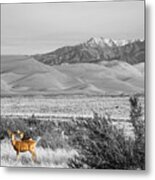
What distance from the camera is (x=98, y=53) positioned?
2629mm

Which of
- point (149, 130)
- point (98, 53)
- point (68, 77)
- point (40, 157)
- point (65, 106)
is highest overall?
point (98, 53)

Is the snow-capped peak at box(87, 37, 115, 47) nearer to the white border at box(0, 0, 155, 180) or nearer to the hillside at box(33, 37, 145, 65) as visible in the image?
the hillside at box(33, 37, 145, 65)

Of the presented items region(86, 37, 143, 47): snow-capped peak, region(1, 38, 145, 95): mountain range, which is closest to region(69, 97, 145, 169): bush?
region(1, 38, 145, 95): mountain range

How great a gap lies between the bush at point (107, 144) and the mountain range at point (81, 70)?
11 centimetres

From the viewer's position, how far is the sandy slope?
8.50 ft

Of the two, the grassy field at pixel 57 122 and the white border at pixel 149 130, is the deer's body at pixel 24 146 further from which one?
the white border at pixel 149 130

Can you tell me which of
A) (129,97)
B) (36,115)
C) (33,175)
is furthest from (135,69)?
(33,175)

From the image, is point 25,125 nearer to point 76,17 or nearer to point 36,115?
point 36,115

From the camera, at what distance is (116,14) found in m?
2.60

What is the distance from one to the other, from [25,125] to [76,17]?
53 cm

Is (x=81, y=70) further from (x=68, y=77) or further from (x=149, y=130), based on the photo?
(x=149, y=130)

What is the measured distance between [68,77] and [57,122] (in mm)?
205

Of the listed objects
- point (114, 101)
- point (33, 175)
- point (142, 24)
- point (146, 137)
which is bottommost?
point (33, 175)

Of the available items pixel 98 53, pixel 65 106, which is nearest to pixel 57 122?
pixel 65 106
